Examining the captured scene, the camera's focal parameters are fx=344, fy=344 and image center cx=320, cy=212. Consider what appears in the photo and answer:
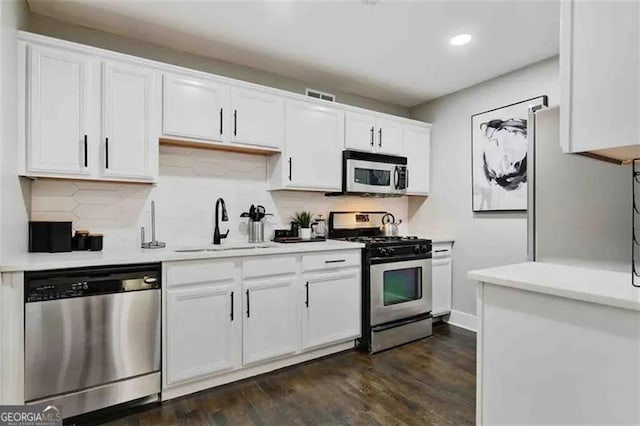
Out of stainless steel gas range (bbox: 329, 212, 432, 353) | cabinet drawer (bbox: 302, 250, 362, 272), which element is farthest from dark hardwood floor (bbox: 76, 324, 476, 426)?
cabinet drawer (bbox: 302, 250, 362, 272)

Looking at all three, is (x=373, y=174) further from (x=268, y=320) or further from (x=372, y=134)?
(x=268, y=320)

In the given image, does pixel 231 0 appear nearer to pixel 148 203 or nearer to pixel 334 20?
pixel 334 20

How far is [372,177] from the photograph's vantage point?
369cm

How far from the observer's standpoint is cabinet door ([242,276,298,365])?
2574mm

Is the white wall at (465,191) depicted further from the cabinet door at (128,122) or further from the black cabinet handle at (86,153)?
the black cabinet handle at (86,153)

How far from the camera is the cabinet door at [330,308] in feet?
9.45

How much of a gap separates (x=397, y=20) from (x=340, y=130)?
3.92 ft

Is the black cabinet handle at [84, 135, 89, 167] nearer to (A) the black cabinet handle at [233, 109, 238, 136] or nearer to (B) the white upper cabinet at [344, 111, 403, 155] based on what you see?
(A) the black cabinet handle at [233, 109, 238, 136]

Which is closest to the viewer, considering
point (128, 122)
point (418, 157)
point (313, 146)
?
point (128, 122)

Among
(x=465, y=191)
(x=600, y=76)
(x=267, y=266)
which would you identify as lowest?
(x=267, y=266)

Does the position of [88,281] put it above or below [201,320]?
above

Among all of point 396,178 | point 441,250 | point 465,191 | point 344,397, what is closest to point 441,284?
point 441,250

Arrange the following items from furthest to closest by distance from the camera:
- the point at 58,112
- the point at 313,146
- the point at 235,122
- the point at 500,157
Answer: the point at 500,157 → the point at 313,146 → the point at 235,122 → the point at 58,112

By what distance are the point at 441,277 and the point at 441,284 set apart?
77 mm
